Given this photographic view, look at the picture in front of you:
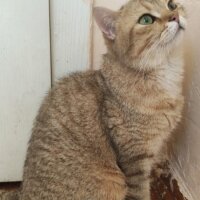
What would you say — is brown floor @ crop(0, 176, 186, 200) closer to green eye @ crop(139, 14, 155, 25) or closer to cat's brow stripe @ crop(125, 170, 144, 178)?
cat's brow stripe @ crop(125, 170, 144, 178)

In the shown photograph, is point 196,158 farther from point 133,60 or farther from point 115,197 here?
point 133,60

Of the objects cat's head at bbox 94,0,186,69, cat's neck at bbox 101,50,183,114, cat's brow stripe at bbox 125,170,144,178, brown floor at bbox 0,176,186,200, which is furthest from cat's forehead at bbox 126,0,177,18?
brown floor at bbox 0,176,186,200

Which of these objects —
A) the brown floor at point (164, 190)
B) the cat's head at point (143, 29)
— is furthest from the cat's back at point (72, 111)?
the brown floor at point (164, 190)

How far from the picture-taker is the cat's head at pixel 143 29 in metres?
1.13

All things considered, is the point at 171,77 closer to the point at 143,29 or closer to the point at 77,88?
the point at 143,29

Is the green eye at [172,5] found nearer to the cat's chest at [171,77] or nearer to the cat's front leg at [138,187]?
the cat's chest at [171,77]

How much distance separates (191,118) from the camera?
137 cm

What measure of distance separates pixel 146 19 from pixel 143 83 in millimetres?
211

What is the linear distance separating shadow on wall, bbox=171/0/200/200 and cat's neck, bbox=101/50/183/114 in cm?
11

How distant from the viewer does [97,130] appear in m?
1.27

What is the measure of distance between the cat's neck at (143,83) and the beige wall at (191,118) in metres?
0.11

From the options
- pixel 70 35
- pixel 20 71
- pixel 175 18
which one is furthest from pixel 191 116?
pixel 20 71

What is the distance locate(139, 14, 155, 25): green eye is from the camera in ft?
3.82

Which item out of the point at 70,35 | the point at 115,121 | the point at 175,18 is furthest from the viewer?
the point at 70,35
